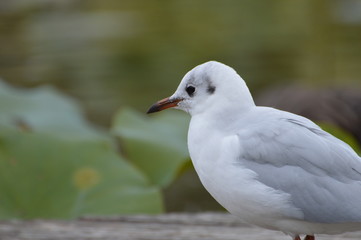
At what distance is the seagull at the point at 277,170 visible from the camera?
2611 millimetres

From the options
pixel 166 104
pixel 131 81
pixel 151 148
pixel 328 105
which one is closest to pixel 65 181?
pixel 151 148

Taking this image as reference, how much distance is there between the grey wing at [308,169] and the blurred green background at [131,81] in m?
1.00

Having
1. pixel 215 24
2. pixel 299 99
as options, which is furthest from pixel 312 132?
pixel 215 24

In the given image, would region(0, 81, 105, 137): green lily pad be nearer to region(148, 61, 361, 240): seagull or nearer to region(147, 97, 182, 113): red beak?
region(147, 97, 182, 113): red beak

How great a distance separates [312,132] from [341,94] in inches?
104

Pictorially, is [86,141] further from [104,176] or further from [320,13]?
[320,13]

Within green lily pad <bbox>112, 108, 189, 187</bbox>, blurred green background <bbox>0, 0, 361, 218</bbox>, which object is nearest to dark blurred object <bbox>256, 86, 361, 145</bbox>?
blurred green background <bbox>0, 0, 361, 218</bbox>

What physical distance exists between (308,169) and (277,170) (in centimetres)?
9

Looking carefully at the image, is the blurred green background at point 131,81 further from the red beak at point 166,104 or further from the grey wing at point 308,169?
the grey wing at point 308,169

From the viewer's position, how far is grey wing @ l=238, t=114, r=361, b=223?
261cm

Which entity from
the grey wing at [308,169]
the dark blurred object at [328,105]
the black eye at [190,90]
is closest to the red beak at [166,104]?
the black eye at [190,90]

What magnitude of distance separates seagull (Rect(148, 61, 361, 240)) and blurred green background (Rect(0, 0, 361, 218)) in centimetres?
94

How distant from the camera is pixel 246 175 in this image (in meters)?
2.61

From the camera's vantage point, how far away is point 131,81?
24.4 feet
